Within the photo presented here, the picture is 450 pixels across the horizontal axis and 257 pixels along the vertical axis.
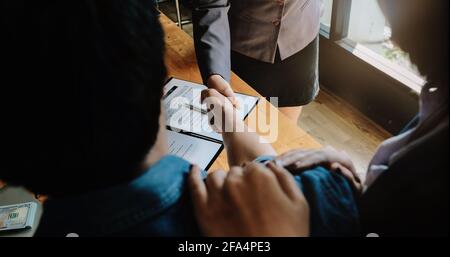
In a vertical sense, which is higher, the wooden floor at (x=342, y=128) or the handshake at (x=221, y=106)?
the handshake at (x=221, y=106)

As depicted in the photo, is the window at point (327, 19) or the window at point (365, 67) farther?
the window at point (327, 19)

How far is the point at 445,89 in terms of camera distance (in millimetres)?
452

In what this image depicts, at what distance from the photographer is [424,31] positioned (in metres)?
0.43

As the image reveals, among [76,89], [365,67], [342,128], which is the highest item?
[76,89]

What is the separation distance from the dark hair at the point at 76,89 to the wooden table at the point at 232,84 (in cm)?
38

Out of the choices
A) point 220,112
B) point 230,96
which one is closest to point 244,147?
point 220,112

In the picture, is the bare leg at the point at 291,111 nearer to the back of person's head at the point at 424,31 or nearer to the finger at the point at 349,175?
the finger at the point at 349,175

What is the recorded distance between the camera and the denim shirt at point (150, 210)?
1.66 ft

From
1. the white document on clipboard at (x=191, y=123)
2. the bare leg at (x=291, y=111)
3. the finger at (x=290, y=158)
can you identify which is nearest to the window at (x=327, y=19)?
the bare leg at (x=291, y=111)

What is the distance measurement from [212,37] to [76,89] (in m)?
0.97

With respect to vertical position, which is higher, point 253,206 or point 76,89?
point 76,89

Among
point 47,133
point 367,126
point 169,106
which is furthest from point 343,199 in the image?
point 367,126

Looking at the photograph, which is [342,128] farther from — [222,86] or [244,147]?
[244,147]
